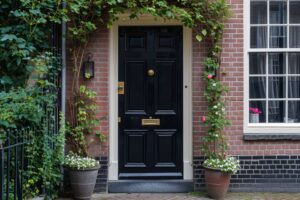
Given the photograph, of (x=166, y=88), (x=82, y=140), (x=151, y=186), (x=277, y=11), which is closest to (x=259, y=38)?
(x=277, y=11)

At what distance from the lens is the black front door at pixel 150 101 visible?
281 inches

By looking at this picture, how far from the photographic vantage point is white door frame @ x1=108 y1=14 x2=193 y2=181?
709cm

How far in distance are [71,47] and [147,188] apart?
250cm

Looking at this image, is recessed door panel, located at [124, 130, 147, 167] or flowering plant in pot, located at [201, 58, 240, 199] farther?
recessed door panel, located at [124, 130, 147, 167]

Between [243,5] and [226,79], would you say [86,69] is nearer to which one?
[226,79]

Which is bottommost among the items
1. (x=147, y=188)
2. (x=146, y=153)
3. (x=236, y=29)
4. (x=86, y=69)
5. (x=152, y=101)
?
(x=147, y=188)

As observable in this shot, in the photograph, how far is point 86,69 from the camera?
695cm

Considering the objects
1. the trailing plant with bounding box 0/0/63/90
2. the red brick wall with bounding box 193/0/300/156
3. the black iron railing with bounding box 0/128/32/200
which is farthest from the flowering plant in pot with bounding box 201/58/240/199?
the black iron railing with bounding box 0/128/32/200

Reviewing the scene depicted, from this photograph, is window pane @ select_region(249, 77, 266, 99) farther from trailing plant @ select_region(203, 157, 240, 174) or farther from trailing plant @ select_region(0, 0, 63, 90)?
trailing plant @ select_region(0, 0, 63, 90)

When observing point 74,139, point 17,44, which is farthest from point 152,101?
point 17,44

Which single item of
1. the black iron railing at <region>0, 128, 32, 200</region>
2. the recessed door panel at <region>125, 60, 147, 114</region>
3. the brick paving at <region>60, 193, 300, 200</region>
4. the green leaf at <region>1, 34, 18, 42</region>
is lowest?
the brick paving at <region>60, 193, 300, 200</region>

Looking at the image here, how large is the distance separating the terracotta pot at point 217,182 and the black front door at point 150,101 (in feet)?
2.25

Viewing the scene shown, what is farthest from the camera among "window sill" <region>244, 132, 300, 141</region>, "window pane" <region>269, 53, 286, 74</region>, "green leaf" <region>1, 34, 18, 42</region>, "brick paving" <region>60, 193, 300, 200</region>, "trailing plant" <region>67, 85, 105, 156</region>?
"window pane" <region>269, 53, 286, 74</region>

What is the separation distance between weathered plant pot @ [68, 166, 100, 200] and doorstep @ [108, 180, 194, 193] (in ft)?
1.96
